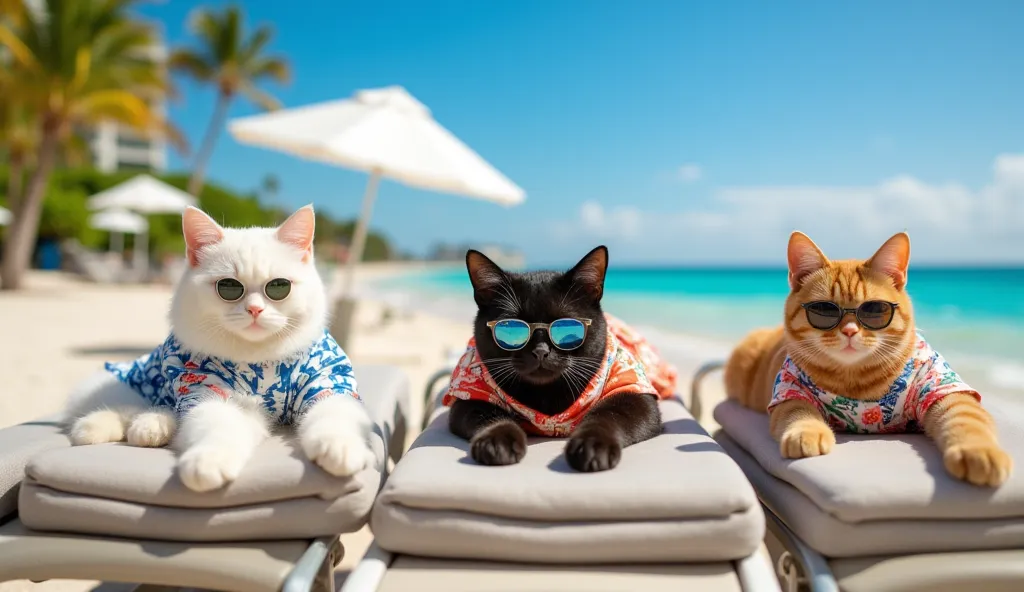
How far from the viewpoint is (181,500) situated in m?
1.58

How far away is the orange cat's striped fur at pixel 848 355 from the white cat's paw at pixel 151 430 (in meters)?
1.77

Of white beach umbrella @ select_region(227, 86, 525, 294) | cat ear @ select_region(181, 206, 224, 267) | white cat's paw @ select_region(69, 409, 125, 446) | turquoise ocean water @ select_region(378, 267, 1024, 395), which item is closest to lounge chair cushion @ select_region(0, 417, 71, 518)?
white cat's paw @ select_region(69, 409, 125, 446)

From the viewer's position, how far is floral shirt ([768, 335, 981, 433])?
6.28 feet

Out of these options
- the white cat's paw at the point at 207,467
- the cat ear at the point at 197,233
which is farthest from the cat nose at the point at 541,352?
the cat ear at the point at 197,233

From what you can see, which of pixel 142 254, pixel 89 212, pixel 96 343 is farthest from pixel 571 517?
pixel 89 212

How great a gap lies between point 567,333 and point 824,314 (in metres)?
0.77

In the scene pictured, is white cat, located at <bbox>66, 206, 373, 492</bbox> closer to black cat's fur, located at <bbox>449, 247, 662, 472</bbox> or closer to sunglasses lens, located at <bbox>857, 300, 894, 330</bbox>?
black cat's fur, located at <bbox>449, 247, 662, 472</bbox>

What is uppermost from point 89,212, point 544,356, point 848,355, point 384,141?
point 384,141

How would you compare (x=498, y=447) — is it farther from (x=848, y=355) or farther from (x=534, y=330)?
(x=848, y=355)

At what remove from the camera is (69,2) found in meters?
12.9

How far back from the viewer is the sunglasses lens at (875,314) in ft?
6.12

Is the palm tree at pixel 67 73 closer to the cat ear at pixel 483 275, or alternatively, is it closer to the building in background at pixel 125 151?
the cat ear at pixel 483 275

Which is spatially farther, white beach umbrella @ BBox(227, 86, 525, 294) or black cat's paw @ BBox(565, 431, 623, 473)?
white beach umbrella @ BBox(227, 86, 525, 294)

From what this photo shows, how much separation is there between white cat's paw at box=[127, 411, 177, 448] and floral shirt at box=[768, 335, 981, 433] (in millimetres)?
1849
